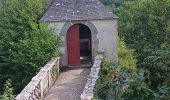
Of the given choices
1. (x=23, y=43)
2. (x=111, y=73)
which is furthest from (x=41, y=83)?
(x=23, y=43)

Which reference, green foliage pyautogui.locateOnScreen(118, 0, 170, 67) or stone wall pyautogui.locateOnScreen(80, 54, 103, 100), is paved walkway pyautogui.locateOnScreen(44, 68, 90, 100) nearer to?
stone wall pyautogui.locateOnScreen(80, 54, 103, 100)

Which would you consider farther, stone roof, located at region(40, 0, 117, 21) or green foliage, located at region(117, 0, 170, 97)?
green foliage, located at region(117, 0, 170, 97)

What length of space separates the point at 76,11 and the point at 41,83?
5.90 meters

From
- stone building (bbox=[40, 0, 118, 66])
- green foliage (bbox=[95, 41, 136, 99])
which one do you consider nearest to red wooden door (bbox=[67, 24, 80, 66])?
stone building (bbox=[40, 0, 118, 66])

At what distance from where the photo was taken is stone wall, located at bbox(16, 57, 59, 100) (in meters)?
10.1

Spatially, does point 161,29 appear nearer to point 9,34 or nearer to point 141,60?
point 141,60

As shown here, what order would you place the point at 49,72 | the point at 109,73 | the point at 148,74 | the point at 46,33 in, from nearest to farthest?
the point at 49,72
the point at 109,73
the point at 46,33
the point at 148,74

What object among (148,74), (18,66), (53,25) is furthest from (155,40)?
(18,66)

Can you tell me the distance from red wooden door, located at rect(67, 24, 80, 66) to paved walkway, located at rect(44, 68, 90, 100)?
2.29ft

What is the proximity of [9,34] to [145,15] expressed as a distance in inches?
355

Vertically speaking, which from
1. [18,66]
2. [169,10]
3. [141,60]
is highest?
[169,10]

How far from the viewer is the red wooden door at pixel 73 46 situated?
17.0 m

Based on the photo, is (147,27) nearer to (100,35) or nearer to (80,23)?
(100,35)

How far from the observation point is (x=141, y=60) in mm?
21844
